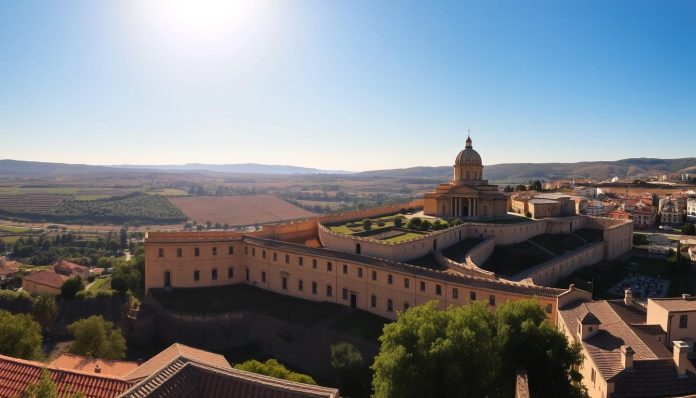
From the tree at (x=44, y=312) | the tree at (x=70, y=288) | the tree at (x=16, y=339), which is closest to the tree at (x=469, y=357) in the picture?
the tree at (x=16, y=339)

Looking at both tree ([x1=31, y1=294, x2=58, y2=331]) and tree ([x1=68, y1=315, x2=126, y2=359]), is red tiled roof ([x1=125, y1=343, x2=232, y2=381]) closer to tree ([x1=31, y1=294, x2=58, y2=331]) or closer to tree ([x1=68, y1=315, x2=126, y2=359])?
Answer: tree ([x1=68, y1=315, x2=126, y2=359])

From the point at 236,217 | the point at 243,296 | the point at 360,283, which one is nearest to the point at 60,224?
the point at 236,217

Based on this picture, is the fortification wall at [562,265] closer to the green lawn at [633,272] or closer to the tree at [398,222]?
the green lawn at [633,272]

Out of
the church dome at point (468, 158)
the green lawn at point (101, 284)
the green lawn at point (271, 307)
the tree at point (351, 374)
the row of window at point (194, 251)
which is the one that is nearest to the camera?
the tree at point (351, 374)

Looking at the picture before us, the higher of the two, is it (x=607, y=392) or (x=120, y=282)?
(x=607, y=392)

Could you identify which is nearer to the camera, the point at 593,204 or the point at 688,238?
the point at 688,238

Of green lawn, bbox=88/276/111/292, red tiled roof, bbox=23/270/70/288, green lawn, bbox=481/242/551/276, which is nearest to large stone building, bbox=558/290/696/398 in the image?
green lawn, bbox=481/242/551/276

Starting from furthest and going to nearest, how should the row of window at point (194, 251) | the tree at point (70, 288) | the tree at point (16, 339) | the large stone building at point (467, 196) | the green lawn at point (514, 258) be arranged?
the large stone building at point (467, 196), the tree at point (70, 288), the green lawn at point (514, 258), the row of window at point (194, 251), the tree at point (16, 339)

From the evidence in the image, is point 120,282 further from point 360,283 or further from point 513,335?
point 513,335
